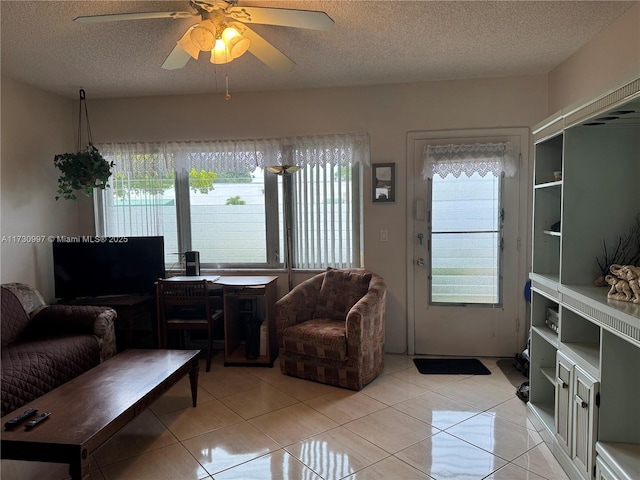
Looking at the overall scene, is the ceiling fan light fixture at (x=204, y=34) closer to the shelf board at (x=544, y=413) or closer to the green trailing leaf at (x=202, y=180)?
the green trailing leaf at (x=202, y=180)

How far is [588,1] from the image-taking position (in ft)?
7.35

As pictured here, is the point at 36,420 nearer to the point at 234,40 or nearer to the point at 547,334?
the point at 234,40

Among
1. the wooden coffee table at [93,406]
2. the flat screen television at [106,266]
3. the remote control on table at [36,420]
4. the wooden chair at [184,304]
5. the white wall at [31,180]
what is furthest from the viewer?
the flat screen television at [106,266]

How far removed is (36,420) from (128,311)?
5.64ft

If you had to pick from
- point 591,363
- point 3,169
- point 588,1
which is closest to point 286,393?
point 591,363

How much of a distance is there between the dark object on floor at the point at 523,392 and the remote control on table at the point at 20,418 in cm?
301

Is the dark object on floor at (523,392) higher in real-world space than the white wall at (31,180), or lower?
lower

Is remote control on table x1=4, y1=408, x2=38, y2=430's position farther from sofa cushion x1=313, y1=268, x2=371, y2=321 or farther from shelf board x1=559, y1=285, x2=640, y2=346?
shelf board x1=559, y1=285, x2=640, y2=346

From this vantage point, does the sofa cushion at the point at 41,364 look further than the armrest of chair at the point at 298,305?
No

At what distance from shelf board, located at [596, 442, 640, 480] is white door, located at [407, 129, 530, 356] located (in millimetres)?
1950

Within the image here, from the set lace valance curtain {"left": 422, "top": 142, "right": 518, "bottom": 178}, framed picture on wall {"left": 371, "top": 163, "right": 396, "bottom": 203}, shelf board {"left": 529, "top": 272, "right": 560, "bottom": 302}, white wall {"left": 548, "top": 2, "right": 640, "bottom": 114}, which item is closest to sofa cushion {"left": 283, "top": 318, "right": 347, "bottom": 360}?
framed picture on wall {"left": 371, "top": 163, "right": 396, "bottom": 203}

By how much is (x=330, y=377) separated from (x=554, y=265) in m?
1.78

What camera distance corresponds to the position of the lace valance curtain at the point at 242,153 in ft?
12.4

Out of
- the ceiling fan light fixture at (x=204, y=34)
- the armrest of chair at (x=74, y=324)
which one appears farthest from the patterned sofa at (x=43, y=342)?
the ceiling fan light fixture at (x=204, y=34)
